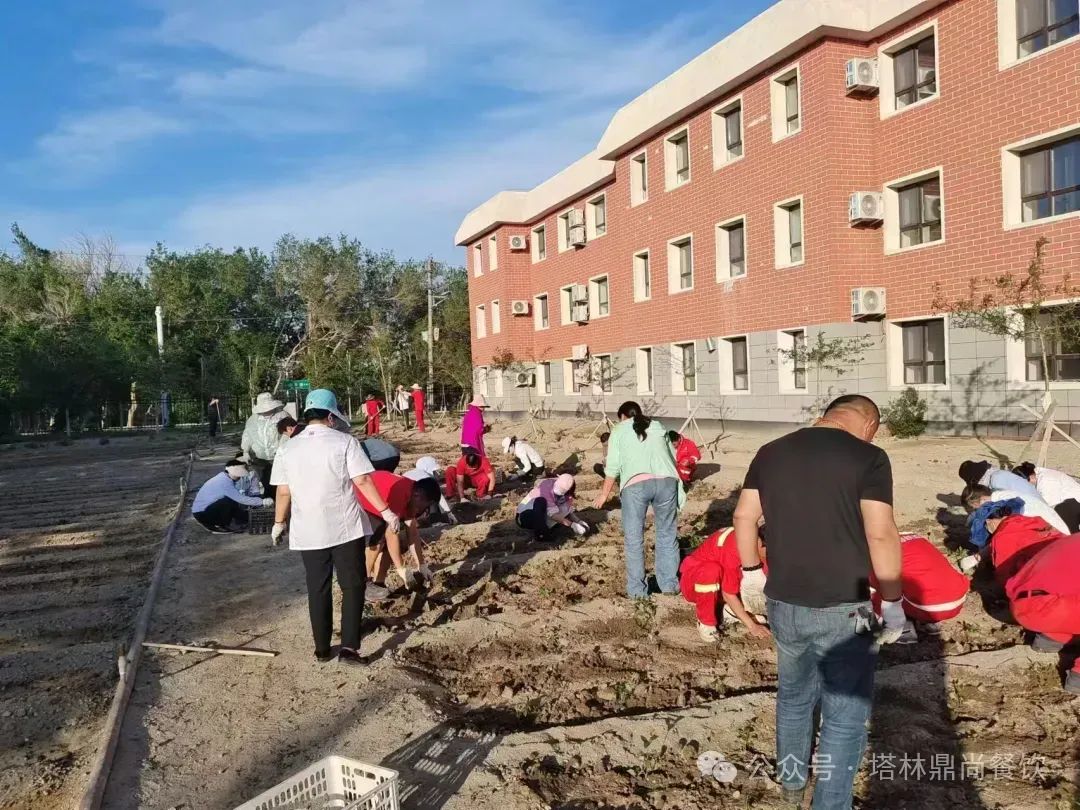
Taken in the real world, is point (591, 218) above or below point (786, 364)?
above

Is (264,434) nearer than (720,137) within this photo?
Yes

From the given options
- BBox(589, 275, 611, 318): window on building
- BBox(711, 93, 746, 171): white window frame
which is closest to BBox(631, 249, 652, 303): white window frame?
BBox(589, 275, 611, 318): window on building

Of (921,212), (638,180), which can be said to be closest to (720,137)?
(638,180)

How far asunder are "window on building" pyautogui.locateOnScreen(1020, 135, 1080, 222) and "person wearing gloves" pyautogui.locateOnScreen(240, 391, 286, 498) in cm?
1257

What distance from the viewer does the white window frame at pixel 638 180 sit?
2342 centimetres

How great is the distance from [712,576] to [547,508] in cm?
361

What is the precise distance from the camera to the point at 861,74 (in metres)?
16.2

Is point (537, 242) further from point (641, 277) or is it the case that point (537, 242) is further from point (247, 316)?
point (247, 316)

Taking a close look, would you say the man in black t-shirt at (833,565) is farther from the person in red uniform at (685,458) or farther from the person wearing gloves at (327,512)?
the person in red uniform at (685,458)

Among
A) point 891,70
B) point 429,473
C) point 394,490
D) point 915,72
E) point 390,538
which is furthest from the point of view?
point 891,70

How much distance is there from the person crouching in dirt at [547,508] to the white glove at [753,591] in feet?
11.0

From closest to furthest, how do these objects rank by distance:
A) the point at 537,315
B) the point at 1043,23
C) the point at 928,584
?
the point at 928,584, the point at 1043,23, the point at 537,315

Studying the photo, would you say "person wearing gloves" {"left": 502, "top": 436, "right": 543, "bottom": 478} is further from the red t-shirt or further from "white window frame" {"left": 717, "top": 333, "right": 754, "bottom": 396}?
"white window frame" {"left": 717, "top": 333, "right": 754, "bottom": 396}

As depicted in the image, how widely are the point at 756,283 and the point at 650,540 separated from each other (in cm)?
1155
